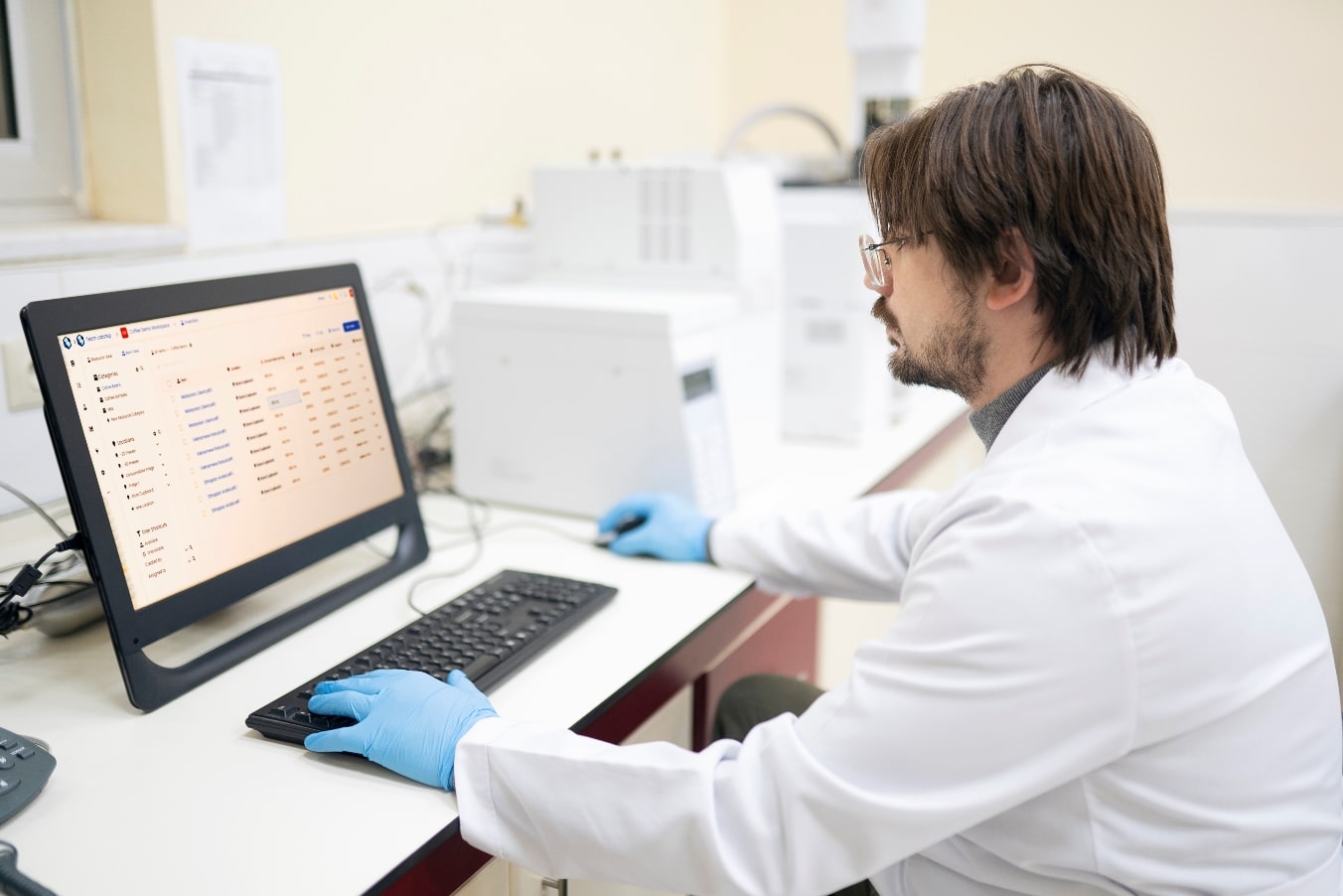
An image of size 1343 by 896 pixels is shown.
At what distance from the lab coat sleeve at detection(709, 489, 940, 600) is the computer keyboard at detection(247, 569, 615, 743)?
0.21 m

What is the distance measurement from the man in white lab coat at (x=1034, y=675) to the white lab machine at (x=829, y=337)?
0.90m

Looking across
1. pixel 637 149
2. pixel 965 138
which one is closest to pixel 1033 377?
pixel 965 138

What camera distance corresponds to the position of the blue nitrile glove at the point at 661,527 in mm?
1364

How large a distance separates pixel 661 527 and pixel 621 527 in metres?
0.06

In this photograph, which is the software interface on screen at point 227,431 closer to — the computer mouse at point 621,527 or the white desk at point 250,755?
the white desk at point 250,755

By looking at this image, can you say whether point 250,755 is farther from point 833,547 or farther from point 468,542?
point 833,547

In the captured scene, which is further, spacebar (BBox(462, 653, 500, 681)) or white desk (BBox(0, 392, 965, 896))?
spacebar (BBox(462, 653, 500, 681))

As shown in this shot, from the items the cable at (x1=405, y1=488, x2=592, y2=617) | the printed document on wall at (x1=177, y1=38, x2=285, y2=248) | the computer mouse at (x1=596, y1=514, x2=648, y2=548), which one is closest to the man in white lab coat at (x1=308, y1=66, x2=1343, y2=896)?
the cable at (x1=405, y1=488, x2=592, y2=617)

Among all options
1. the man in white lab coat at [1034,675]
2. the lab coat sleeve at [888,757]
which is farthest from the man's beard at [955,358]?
the lab coat sleeve at [888,757]

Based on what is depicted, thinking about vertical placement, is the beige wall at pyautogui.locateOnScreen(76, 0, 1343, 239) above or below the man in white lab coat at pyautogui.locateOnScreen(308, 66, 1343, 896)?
above

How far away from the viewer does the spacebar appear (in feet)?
3.28

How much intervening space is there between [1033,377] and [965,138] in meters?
0.21

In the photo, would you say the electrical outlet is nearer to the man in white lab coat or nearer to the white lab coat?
the man in white lab coat

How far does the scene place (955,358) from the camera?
3.14ft
